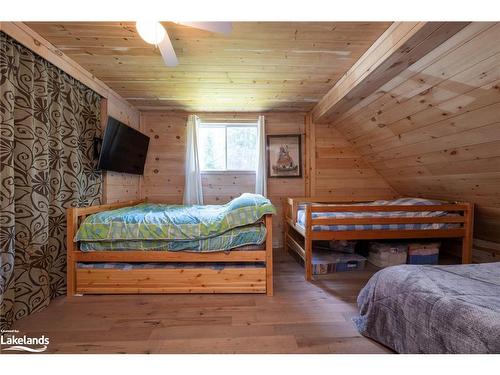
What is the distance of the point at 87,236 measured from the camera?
1.90 metres

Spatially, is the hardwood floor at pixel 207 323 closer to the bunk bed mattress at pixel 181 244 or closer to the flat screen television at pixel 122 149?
the bunk bed mattress at pixel 181 244

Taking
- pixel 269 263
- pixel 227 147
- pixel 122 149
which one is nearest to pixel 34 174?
pixel 122 149

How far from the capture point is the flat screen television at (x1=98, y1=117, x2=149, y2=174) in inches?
88.8

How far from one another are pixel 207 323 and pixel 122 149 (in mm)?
2023

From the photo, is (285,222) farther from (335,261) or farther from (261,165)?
(335,261)

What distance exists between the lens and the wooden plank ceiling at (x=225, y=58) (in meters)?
1.59

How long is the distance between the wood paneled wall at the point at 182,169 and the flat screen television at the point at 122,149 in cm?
29

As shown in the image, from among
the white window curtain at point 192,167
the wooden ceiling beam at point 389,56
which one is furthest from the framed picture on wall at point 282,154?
the white window curtain at point 192,167

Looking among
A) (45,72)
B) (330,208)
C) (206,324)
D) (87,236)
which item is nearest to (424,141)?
(330,208)

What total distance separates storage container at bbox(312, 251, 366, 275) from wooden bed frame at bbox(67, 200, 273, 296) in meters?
0.70

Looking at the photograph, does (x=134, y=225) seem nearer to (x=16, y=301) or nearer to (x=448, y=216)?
(x=16, y=301)

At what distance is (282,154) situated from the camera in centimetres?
336

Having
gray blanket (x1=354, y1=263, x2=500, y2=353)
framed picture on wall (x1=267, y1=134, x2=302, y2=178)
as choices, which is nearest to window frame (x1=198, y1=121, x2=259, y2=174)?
framed picture on wall (x1=267, y1=134, x2=302, y2=178)

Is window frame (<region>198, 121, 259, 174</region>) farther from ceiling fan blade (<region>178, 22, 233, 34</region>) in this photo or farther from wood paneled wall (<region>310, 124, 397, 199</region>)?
ceiling fan blade (<region>178, 22, 233, 34</region>)
